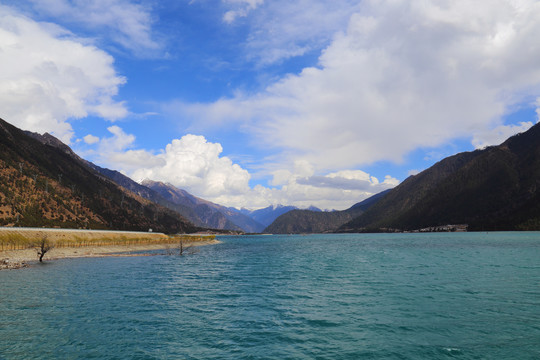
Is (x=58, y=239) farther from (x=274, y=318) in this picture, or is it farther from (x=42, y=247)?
(x=274, y=318)

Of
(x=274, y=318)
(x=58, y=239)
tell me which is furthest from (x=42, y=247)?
(x=274, y=318)

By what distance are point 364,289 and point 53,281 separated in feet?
133

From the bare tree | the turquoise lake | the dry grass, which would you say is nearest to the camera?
the turquoise lake

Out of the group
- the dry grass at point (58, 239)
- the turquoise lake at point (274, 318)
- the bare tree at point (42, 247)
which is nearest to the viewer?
the turquoise lake at point (274, 318)

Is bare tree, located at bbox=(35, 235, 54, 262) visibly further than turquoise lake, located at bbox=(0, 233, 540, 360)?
Yes

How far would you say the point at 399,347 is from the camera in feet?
62.6

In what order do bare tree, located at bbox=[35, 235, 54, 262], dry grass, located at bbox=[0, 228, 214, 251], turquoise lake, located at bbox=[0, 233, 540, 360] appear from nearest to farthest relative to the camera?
turquoise lake, located at bbox=[0, 233, 540, 360] → bare tree, located at bbox=[35, 235, 54, 262] → dry grass, located at bbox=[0, 228, 214, 251]

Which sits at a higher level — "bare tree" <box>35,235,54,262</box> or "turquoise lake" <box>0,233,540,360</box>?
"bare tree" <box>35,235,54,262</box>

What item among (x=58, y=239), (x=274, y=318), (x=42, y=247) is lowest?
(x=274, y=318)

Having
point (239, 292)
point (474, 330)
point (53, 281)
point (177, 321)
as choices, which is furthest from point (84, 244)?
point (474, 330)

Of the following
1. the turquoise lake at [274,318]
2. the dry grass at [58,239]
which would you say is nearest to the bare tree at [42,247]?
the dry grass at [58,239]

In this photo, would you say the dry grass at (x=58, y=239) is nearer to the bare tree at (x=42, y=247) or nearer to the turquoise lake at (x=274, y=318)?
the bare tree at (x=42, y=247)

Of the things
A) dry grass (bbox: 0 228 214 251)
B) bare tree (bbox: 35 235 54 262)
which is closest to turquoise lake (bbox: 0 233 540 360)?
bare tree (bbox: 35 235 54 262)

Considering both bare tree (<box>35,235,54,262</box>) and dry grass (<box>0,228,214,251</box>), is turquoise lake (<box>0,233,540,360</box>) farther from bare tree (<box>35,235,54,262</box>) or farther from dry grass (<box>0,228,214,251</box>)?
dry grass (<box>0,228,214,251</box>)
